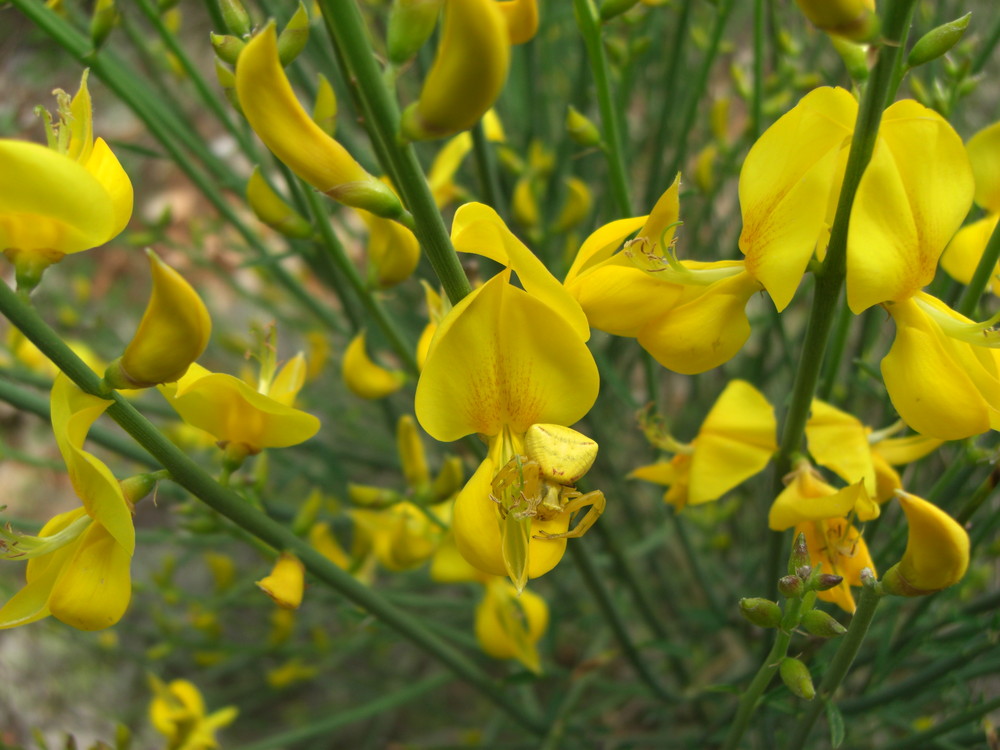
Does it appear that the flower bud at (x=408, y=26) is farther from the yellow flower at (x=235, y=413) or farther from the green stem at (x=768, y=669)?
the green stem at (x=768, y=669)

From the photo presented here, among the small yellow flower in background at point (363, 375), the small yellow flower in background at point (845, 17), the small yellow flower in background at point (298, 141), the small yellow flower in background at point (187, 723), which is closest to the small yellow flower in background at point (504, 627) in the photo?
the small yellow flower in background at point (363, 375)

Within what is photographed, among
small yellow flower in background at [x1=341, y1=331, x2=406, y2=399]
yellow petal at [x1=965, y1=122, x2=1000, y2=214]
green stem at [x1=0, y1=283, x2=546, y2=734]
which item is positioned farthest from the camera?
small yellow flower in background at [x1=341, y1=331, x2=406, y2=399]

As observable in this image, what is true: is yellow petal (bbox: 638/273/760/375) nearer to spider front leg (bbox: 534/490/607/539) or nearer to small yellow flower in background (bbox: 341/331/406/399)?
spider front leg (bbox: 534/490/607/539)

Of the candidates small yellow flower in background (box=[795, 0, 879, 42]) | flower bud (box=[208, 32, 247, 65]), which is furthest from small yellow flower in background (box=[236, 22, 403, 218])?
small yellow flower in background (box=[795, 0, 879, 42])

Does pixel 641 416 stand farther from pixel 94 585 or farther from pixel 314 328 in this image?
pixel 314 328

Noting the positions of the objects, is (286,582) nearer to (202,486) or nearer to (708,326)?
(202,486)
